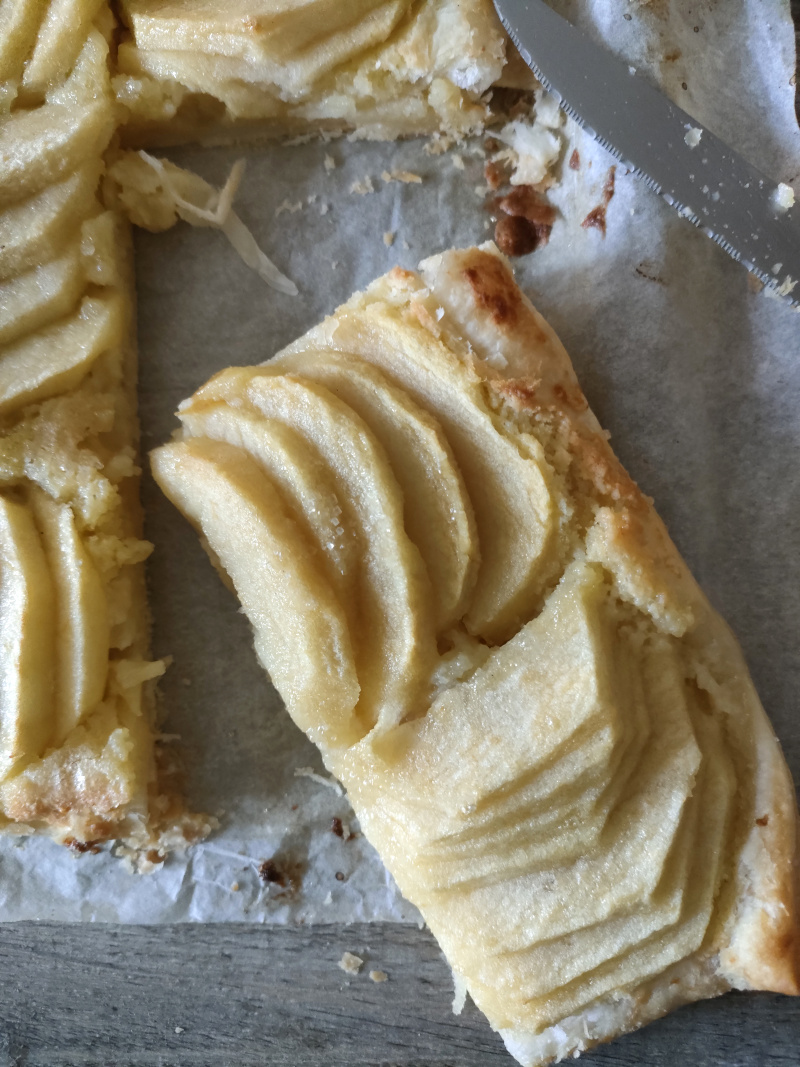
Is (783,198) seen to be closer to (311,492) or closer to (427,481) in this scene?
(427,481)

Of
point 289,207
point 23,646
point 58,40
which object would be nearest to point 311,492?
point 23,646

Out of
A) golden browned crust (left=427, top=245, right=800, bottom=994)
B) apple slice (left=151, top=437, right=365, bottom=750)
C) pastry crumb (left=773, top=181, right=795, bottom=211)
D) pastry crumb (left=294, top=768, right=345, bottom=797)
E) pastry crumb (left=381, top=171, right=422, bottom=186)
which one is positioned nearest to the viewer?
golden browned crust (left=427, top=245, right=800, bottom=994)

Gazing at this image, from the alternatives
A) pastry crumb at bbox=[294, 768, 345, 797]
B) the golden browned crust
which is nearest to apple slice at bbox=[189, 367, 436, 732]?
the golden browned crust

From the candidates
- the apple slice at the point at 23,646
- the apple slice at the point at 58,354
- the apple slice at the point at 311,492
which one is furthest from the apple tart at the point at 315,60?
the apple slice at the point at 23,646

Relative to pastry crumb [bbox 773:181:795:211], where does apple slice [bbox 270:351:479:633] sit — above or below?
below

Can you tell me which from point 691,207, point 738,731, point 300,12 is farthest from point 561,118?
point 738,731

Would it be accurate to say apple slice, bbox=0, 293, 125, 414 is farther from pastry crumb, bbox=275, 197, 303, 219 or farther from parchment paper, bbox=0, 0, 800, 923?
pastry crumb, bbox=275, 197, 303, 219

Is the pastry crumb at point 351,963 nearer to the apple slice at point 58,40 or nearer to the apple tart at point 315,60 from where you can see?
the apple tart at point 315,60
